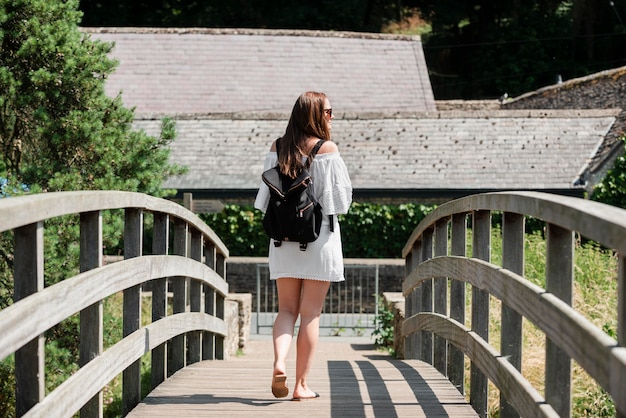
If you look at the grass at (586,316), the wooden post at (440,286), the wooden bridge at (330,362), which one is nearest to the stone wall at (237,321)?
the grass at (586,316)

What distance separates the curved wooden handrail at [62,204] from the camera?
265cm

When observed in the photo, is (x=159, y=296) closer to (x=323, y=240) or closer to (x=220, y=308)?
(x=323, y=240)

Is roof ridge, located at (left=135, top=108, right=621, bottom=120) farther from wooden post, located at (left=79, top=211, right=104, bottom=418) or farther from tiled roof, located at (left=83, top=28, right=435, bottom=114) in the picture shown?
wooden post, located at (left=79, top=211, right=104, bottom=418)

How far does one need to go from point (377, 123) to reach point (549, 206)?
2068 cm

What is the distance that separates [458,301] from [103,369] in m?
2.47

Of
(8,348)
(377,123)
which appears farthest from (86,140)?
(377,123)

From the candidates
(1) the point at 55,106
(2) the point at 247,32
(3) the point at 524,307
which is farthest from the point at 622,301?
(2) the point at 247,32

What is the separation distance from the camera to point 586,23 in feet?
136

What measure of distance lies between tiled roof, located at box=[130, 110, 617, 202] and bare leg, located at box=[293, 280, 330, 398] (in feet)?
51.1

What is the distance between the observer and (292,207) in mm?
4898

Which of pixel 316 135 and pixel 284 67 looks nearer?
pixel 316 135

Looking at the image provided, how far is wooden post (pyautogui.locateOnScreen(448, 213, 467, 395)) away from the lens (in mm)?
5520

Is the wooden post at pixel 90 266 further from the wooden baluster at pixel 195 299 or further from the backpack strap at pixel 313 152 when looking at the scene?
the wooden baluster at pixel 195 299

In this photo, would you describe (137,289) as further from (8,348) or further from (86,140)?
(86,140)
